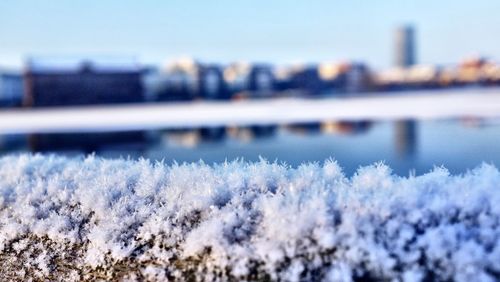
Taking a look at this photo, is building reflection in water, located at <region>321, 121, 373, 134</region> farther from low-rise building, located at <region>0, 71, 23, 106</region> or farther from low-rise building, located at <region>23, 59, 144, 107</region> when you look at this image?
low-rise building, located at <region>0, 71, 23, 106</region>

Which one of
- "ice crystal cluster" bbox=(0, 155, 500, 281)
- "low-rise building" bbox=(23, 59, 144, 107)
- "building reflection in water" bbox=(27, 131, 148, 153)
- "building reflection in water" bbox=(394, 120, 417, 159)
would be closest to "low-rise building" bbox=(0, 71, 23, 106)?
"low-rise building" bbox=(23, 59, 144, 107)

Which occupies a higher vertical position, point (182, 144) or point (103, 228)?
point (103, 228)

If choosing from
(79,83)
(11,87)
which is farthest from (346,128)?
(11,87)

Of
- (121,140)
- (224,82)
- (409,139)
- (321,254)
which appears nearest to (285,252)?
(321,254)

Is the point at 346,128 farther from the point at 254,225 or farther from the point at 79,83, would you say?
the point at 79,83

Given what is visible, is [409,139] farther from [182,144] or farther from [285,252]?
[285,252]

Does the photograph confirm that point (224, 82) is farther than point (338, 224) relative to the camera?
Yes

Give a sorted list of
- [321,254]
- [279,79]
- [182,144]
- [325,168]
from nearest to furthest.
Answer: [321,254] → [325,168] → [182,144] → [279,79]

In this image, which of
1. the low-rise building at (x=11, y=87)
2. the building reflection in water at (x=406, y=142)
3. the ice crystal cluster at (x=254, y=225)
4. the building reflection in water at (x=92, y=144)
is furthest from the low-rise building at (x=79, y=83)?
the ice crystal cluster at (x=254, y=225)
